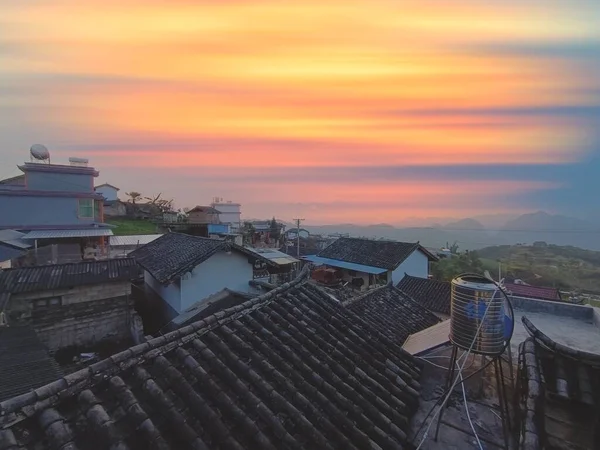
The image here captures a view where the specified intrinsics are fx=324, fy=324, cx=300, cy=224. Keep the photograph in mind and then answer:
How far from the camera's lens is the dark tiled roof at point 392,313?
1307cm

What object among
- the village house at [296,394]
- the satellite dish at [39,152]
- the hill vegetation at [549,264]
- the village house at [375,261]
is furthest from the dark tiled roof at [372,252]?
the satellite dish at [39,152]

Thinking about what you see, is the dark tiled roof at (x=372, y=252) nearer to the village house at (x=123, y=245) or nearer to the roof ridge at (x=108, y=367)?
the village house at (x=123, y=245)

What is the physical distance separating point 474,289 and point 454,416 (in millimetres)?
1719

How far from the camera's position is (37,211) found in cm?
2809

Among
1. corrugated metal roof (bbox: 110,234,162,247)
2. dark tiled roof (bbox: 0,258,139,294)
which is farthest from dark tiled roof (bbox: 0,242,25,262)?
corrugated metal roof (bbox: 110,234,162,247)

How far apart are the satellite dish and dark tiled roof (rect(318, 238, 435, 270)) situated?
90.1 ft

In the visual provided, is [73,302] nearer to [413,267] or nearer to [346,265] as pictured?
[346,265]

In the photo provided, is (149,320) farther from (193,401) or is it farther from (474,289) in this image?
(474,289)

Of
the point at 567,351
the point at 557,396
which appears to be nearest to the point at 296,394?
the point at 557,396

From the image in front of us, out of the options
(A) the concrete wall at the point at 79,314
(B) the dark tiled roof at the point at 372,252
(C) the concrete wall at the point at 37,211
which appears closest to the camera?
(A) the concrete wall at the point at 79,314

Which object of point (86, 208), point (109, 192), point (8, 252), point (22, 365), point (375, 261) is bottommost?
point (375, 261)

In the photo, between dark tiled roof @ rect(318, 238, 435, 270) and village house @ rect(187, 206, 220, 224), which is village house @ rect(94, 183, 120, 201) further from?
Answer: dark tiled roof @ rect(318, 238, 435, 270)

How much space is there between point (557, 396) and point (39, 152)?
37303 millimetres

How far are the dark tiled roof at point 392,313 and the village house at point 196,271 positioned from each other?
6.45 m
